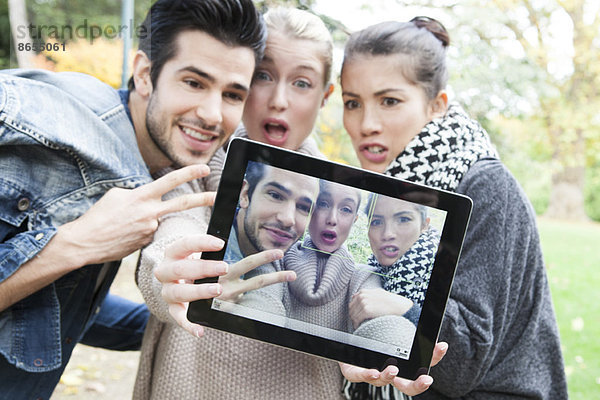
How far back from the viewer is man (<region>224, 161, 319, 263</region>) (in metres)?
1.32

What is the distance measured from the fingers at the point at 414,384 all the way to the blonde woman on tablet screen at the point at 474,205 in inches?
9.6

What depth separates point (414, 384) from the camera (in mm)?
1320

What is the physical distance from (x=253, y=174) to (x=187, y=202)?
1.24ft

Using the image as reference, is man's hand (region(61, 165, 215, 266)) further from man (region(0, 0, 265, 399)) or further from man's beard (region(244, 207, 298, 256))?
man's beard (region(244, 207, 298, 256))

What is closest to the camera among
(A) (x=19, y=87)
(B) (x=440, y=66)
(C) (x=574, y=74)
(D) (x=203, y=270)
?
(D) (x=203, y=270)

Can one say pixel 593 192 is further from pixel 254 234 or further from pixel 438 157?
pixel 254 234

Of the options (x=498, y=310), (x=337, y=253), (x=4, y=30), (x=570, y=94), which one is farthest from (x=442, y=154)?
(x=570, y=94)

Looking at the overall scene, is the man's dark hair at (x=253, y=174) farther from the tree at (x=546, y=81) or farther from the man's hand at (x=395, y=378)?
the tree at (x=546, y=81)

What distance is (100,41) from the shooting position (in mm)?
6461

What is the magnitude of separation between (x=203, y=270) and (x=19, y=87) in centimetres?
98

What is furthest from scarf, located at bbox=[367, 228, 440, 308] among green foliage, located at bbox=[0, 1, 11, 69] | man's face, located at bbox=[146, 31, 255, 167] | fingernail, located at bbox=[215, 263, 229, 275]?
green foliage, located at bbox=[0, 1, 11, 69]

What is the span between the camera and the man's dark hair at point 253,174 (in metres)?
1.31

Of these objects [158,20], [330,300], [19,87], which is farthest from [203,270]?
[158,20]

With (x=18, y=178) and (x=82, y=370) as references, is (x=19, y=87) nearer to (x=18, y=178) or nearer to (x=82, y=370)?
(x=18, y=178)
